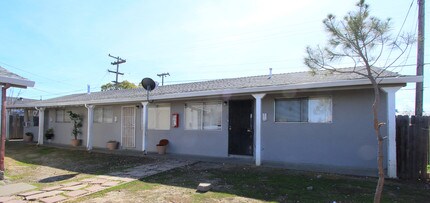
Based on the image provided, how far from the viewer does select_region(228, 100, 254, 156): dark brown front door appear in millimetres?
10719

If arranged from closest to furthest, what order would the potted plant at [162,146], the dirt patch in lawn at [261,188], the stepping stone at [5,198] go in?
1. the dirt patch in lawn at [261,188]
2. the stepping stone at [5,198]
3. the potted plant at [162,146]

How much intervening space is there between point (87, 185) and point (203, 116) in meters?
5.37

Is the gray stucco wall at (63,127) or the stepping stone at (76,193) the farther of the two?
the gray stucco wall at (63,127)

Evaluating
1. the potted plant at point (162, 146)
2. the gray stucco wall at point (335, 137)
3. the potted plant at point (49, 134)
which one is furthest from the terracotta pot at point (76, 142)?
the gray stucco wall at point (335, 137)

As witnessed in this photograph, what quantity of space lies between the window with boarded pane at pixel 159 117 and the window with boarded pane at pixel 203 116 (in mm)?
1062

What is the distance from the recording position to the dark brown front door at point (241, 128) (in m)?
10.7

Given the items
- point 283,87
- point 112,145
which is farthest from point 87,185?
point 112,145

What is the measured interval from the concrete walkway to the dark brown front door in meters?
2.00

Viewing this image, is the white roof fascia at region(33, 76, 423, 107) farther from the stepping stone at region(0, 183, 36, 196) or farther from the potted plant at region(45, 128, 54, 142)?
the potted plant at region(45, 128, 54, 142)

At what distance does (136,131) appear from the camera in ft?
45.5

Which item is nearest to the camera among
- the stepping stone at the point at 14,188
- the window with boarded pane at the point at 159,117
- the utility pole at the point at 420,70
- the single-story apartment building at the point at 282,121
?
the stepping stone at the point at 14,188

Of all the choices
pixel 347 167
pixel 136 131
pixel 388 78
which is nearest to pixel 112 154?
pixel 136 131

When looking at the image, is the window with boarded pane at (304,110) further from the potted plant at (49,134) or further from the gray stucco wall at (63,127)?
the potted plant at (49,134)

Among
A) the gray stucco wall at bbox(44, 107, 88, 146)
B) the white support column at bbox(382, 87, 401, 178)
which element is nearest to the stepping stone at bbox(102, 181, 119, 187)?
the white support column at bbox(382, 87, 401, 178)
